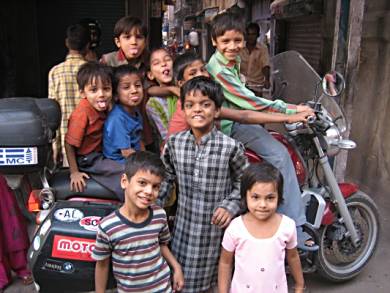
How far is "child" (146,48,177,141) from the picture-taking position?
254cm

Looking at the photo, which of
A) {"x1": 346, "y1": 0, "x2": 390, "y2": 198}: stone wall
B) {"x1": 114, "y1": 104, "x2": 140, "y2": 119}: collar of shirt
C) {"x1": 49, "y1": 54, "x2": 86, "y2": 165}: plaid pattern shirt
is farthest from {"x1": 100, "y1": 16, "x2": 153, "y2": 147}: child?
{"x1": 346, "y1": 0, "x2": 390, "y2": 198}: stone wall

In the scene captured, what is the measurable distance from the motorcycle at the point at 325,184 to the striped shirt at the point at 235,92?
23 cm

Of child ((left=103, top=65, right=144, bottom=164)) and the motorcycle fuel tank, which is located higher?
child ((left=103, top=65, right=144, bottom=164))

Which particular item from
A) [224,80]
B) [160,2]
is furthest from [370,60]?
[160,2]

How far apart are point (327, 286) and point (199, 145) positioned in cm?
169

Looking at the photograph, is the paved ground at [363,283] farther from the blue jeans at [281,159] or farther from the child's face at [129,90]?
the child's face at [129,90]

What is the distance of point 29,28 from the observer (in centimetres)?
732

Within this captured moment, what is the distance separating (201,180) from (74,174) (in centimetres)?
67

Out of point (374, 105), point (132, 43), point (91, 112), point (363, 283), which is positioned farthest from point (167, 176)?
point (374, 105)

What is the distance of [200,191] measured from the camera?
220cm

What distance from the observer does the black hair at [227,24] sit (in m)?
2.35

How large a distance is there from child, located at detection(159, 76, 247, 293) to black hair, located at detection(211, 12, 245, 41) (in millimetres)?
383

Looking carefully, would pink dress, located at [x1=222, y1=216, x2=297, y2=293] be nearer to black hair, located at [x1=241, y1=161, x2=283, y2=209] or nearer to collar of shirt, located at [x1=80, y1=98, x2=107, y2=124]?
black hair, located at [x1=241, y1=161, x2=283, y2=209]

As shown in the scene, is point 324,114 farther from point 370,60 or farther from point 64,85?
point 370,60
